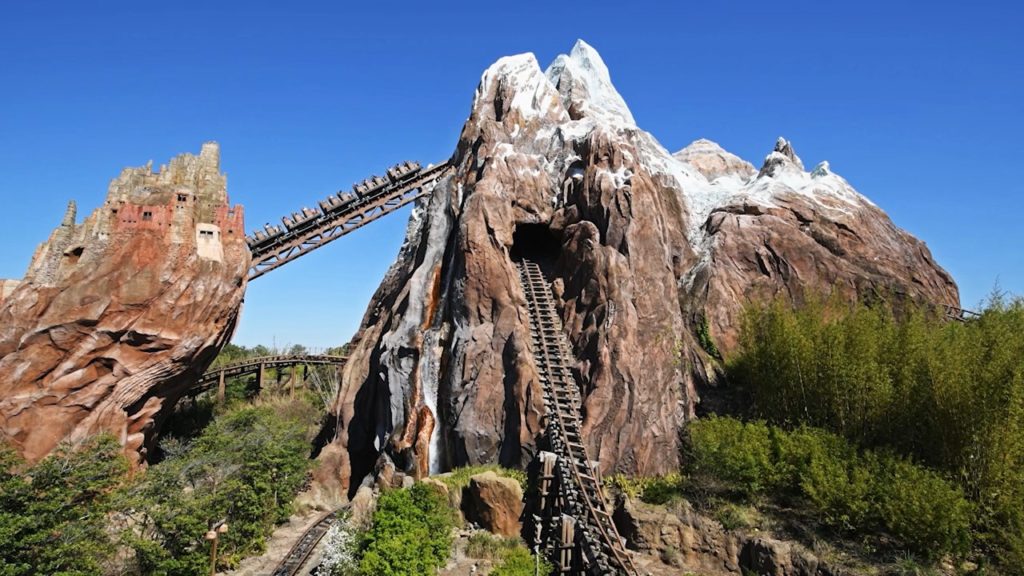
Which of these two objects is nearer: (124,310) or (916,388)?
(916,388)

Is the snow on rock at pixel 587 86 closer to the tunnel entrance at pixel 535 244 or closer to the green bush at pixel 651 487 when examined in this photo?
the tunnel entrance at pixel 535 244

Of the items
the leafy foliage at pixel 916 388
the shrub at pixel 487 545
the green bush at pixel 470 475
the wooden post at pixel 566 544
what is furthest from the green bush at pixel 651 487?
the leafy foliage at pixel 916 388

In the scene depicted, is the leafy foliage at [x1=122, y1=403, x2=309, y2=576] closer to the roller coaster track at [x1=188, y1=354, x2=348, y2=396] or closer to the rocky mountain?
the rocky mountain

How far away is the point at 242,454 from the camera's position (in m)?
19.1

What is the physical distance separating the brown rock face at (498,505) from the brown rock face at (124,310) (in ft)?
43.4

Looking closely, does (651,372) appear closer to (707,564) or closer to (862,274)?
(707,564)

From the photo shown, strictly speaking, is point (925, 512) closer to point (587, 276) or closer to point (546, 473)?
point (546, 473)

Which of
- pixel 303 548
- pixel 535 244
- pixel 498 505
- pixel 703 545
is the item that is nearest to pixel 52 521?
pixel 303 548

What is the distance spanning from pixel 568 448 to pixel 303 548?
9065 mm

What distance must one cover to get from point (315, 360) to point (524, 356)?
2697 centimetres

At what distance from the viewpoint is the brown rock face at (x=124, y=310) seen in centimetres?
1903

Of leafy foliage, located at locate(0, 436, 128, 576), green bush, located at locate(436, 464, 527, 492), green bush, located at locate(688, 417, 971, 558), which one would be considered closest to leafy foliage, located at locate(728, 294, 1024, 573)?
green bush, located at locate(688, 417, 971, 558)

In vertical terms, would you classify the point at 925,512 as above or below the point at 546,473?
below

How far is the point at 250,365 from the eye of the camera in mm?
37469
